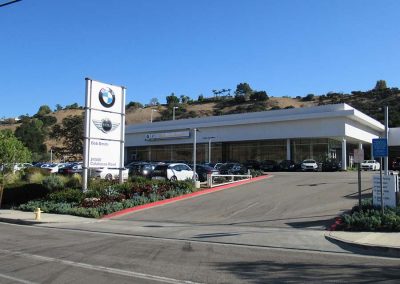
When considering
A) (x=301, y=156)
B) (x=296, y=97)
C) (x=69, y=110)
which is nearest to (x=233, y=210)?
(x=301, y=156)

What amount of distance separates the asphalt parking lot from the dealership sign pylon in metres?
5.03

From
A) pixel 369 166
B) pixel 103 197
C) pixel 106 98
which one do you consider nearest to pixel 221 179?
pixel 106 98

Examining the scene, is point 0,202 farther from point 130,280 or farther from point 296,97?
point 296,97

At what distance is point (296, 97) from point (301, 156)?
104 meters

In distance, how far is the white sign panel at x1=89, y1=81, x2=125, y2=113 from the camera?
86.2ft

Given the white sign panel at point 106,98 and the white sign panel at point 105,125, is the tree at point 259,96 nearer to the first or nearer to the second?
the white sign panel at point 106,98

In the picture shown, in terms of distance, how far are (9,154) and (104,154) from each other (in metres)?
5.00

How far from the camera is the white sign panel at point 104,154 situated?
25797mm

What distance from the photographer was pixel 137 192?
83.3 feet

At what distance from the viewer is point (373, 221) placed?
47.8 ft

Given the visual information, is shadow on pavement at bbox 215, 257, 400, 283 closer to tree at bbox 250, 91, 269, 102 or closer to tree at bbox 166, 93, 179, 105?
tree at bbox 250, 91, 269, 102

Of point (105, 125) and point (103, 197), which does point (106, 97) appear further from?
point (103, 197)

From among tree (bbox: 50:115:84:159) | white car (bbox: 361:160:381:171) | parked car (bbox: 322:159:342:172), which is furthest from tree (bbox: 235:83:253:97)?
parked car (bbox: 322:159:342:172)

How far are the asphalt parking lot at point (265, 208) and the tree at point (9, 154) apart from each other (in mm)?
8425
